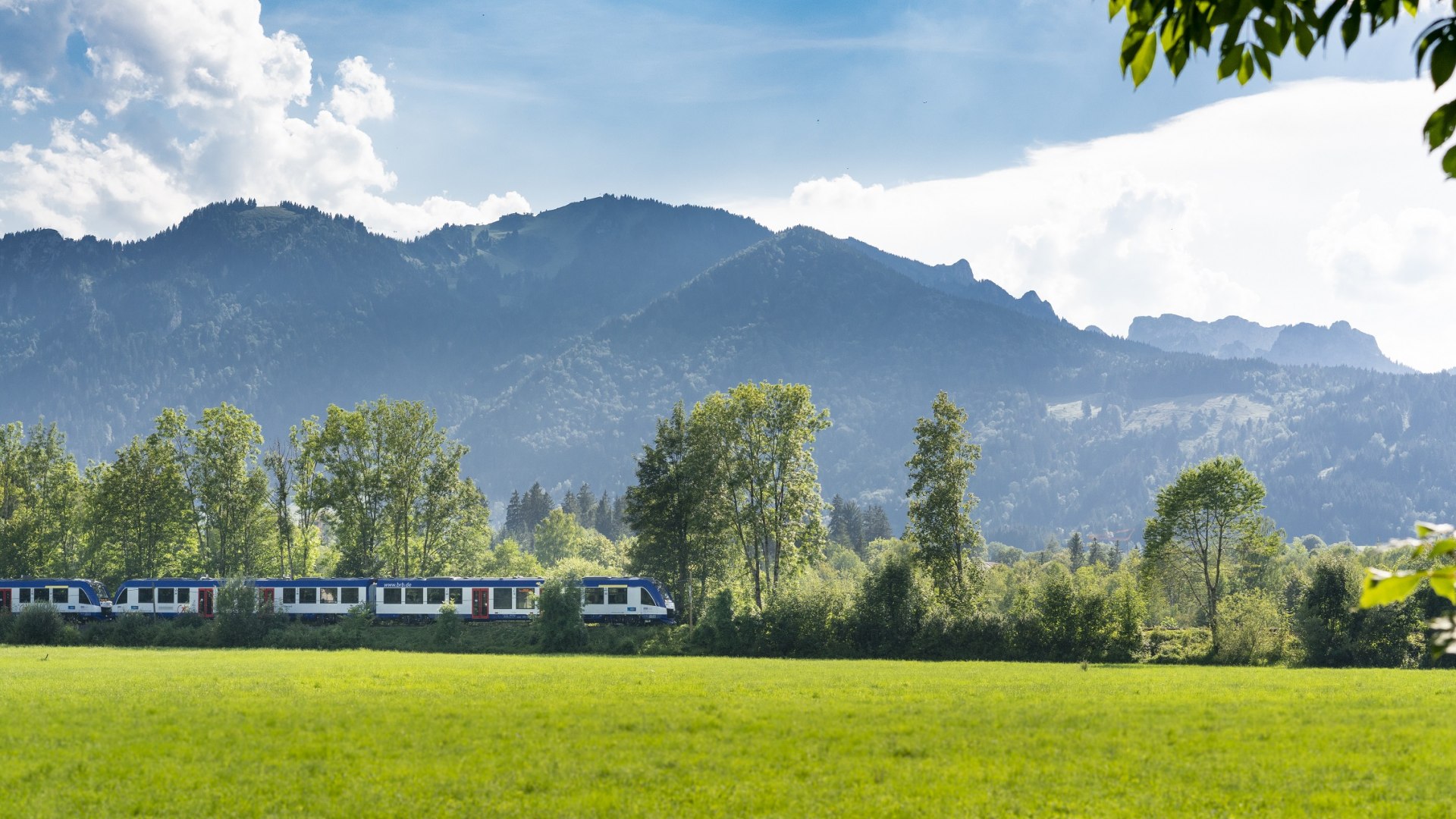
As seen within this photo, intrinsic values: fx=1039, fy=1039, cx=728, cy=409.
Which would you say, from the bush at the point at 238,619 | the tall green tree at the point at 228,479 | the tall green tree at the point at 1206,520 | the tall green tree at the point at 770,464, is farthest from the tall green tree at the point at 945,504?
the tall green tree at the point at 228,479

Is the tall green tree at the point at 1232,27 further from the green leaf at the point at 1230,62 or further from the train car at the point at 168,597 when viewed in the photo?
the train car at the point at 168,597

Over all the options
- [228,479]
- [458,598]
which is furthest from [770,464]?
[228,479]

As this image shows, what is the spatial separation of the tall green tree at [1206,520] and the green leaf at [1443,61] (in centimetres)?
5742

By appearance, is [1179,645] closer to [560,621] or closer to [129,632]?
[560,621]

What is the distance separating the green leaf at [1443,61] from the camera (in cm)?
368

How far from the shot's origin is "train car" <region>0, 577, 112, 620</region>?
237 ft

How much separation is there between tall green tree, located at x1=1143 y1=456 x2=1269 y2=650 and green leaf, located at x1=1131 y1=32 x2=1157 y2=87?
57095 millimetres

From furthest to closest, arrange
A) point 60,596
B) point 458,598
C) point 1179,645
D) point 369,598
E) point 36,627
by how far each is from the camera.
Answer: point 60,596
point 369,598
point 458,598
point 36,627
point 1179,645

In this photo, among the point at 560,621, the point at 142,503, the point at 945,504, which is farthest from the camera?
the point at 142,503

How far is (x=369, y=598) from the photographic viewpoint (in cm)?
6988

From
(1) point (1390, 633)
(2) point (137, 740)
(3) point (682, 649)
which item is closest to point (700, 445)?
(3) point (682, 649)

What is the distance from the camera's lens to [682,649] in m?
60.3

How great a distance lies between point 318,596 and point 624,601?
21.0m

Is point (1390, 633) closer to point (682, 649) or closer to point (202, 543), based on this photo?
point (682, 649)
